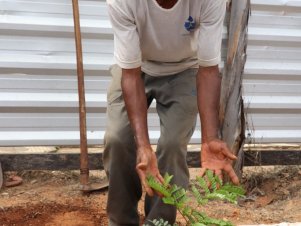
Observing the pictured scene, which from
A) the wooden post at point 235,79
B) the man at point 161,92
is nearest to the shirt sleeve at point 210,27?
the man at point 161,92

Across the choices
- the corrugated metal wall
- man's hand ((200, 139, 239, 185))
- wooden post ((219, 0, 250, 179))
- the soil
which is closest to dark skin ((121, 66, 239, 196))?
man's hand ((200, 139, 239, 185))

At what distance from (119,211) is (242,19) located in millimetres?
1818

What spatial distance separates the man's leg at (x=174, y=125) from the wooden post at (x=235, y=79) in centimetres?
101

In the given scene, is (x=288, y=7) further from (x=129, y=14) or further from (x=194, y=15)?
(x=129, y=14)

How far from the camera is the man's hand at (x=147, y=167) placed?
246 cm

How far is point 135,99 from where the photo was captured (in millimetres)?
2734

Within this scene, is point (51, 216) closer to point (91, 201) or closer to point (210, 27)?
point (91, 201)

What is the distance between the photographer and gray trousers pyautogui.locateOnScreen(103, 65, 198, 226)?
2818 millimetres

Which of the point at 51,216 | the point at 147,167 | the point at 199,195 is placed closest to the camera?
the point at 199,195

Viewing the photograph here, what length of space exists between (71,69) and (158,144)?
5.56 feet

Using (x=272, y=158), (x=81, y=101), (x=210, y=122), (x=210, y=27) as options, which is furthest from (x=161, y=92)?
(x=272, y=158)

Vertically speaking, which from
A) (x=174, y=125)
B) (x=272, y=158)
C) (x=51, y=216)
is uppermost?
(x=174, y=125)

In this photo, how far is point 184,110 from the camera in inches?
113

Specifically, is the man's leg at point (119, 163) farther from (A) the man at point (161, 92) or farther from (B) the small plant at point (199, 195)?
(B) the small plant at point (199, 195)
